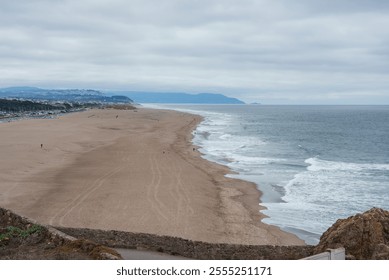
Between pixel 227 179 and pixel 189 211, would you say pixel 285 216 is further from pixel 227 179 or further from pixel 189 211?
pixel 227 179

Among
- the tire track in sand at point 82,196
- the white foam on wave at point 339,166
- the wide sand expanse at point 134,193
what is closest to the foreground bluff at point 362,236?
the wide sand expanse at point 134,193

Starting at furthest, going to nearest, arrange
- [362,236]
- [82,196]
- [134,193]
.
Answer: [134,193] → [82,196] → [362,236]

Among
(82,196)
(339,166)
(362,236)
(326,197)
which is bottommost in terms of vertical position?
(82,196)

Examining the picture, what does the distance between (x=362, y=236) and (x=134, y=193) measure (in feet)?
44.5

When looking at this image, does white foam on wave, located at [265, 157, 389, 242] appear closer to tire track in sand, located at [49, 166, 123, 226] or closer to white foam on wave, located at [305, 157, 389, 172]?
white foam on wave, located at [305, 157, 389, 172]

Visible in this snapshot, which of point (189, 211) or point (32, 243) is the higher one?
point (32, 243)

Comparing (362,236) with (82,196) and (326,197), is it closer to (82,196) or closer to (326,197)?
(326,197)

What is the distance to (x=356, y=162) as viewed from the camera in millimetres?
36062

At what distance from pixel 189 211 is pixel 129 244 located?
805cm

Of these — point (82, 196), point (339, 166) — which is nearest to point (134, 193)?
point (82, 196)

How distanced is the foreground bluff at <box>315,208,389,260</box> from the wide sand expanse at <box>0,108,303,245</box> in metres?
6.36

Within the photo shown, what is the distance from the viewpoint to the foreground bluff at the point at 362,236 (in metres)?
8.17

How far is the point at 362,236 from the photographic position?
833 centimetres

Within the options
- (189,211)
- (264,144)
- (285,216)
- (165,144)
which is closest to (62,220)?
(189,211)
